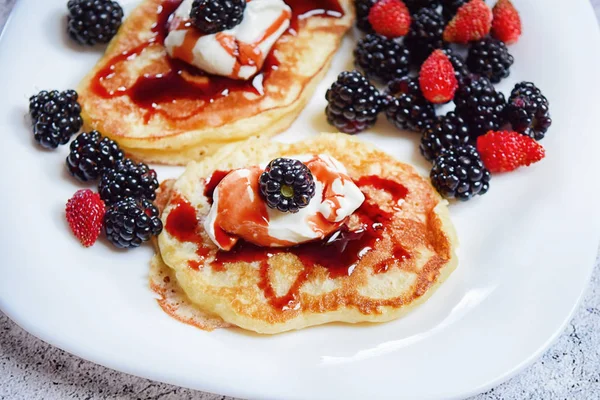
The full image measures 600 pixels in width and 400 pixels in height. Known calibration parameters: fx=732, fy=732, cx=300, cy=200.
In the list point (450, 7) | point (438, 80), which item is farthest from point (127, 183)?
point (450, 7)

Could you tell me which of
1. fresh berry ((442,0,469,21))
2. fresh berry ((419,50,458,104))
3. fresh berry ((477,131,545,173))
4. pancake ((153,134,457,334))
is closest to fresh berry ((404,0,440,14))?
fresh berry ((442,0,469,21))

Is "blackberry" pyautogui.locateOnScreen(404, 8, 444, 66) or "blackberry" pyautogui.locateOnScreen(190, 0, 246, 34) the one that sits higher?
"blackberry" pyautogui.locateOnScreen(190, 0, 246, 34)

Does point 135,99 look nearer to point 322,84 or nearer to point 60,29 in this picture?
point 60,29

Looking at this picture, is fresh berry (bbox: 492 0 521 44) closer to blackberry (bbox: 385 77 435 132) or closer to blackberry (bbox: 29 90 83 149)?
blackberry (bbox: 385 77 435 132)

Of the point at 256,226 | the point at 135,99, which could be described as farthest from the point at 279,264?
the point at 135,99

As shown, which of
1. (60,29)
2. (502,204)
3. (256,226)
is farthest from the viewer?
(60,29)

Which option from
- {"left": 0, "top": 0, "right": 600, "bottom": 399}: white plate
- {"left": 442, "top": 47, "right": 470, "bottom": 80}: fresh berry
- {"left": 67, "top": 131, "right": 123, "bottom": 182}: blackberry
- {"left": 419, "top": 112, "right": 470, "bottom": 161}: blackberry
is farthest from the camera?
{"left": 442, "top": 47, "right": 470, "bottom": 80}: fresh berry

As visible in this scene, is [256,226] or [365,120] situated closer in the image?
[256,226]
